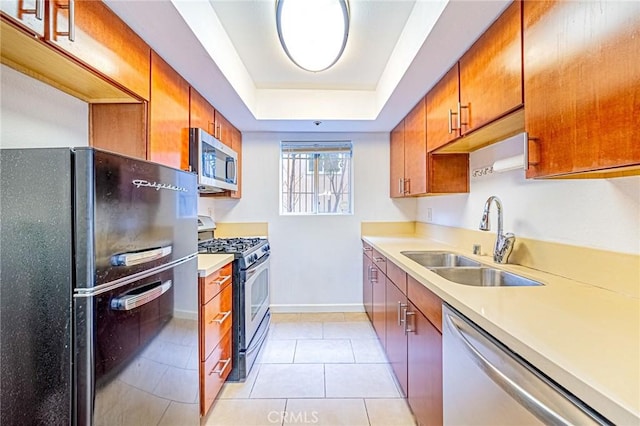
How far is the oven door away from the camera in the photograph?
2.32 metres

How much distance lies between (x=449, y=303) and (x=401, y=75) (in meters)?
1.56

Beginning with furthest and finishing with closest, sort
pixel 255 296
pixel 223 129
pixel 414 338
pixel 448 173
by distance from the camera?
pixel 223 129
pixel 255 296
pixel 448 173
pixel 414 338

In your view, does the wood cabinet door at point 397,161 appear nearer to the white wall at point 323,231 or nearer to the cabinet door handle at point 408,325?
the white wall at point 323,231

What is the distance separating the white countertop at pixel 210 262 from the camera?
5.76 feet

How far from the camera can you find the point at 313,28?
159 centimetres

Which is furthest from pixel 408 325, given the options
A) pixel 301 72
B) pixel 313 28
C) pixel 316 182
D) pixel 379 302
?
pixel 316 182

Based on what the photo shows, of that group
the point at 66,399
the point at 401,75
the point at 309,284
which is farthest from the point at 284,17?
the point at 309,284

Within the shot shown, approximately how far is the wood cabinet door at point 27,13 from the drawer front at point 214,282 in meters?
1.23

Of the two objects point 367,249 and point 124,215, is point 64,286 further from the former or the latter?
point 367,249

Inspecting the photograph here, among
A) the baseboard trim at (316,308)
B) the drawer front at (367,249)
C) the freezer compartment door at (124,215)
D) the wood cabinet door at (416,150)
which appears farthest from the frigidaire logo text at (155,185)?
the baseboard trim at (316,308)

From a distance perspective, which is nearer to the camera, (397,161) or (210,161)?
(210,161)

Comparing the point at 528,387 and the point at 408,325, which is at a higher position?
the point at 528,387

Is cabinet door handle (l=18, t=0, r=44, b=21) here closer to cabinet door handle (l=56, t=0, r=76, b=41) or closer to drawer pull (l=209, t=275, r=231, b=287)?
cabinet door handle (l=56, t=0, r=76, b=41)

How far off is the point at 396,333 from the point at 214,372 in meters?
1.18
